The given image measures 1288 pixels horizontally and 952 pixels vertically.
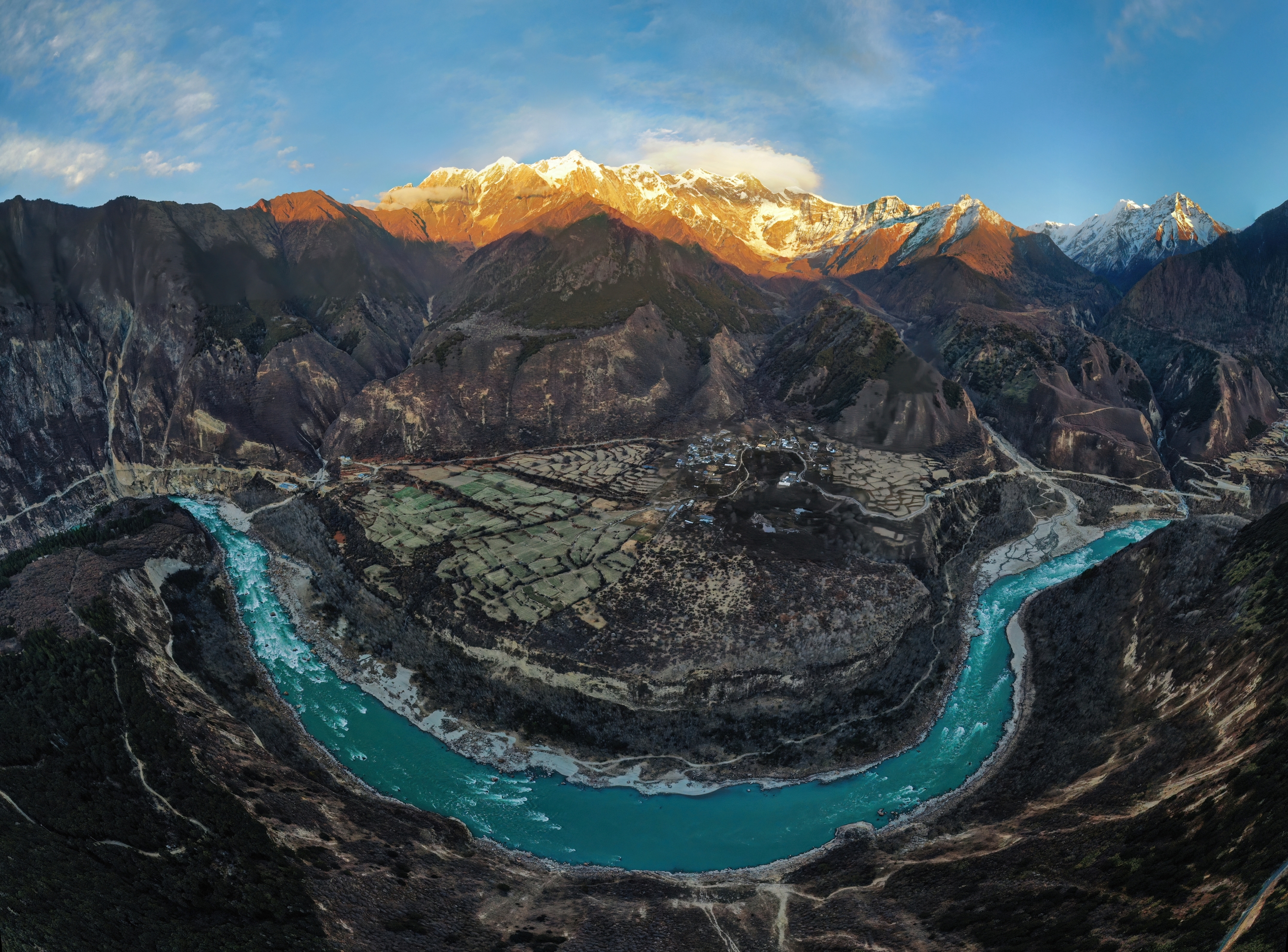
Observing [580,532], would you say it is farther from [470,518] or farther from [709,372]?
[709,372]

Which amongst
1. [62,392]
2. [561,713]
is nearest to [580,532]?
[561,713]

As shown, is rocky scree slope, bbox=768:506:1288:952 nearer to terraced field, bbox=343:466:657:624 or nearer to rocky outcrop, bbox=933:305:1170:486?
terraced field, bbox=343:466:657:624

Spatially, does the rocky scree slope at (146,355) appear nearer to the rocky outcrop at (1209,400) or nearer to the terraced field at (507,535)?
the terraced field at (507,535)

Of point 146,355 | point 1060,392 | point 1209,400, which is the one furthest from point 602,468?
point 1209,400

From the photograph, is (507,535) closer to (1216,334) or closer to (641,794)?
(641,794)

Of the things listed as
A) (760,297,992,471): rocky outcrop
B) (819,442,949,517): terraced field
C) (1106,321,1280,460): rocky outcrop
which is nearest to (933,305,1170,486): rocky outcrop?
(1106,321,1280,460): rocky outcrop

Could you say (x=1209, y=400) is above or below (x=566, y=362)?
below

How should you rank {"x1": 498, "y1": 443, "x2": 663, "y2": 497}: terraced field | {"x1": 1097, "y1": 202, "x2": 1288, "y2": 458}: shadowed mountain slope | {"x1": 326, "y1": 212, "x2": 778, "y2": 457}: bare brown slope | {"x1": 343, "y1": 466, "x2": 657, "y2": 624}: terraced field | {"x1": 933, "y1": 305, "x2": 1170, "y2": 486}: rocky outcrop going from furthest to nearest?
{"x1": 326, "y1": 212, "x2": 778, "y2": 457}: bare brown slope → {"x1": 1097, "y1": 202, "x2": 1288, "y2": 458}: shadowed mountain slope → {"x1": 933, "y1": 305, "x2": 1170, "y2": 486}: rocky outcrop → {"x1": 498, "y1": 443, "x2": 663, "y2": 497}: terraced field → {"x1": 343, "y1": 466, "x2": 657, "y2": 624}: terraced field
